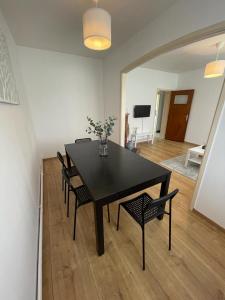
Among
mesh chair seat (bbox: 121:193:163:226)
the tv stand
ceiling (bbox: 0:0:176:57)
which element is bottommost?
the tv stand

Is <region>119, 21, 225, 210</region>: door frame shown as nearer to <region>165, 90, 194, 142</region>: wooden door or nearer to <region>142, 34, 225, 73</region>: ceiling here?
<region>142, 34, 225, 73</region>: ceiling

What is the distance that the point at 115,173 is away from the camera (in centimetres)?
152

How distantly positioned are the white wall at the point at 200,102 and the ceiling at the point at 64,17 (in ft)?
11.6

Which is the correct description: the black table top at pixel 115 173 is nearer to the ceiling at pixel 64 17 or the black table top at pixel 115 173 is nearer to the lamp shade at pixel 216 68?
the ceiling at pixel 64 17

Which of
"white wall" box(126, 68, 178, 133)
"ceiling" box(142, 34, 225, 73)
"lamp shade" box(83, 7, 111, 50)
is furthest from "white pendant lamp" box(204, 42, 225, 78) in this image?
"lamp shade" box(83, 7, 111, 50)

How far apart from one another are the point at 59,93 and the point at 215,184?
144 inches

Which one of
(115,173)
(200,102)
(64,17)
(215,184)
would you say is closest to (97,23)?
(64,17)

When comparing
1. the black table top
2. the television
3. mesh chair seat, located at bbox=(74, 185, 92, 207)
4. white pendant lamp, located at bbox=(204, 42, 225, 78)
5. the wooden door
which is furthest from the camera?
the wooden door

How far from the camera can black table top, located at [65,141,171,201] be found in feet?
4.10

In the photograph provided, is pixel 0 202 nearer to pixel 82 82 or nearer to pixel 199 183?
pixel 199 183

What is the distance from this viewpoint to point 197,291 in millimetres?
1157

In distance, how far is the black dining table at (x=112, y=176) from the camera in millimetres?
1223

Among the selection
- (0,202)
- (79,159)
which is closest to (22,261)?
(0,202)

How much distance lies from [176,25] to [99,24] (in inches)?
Answer: 39.7
